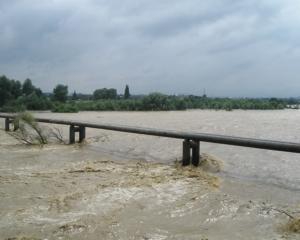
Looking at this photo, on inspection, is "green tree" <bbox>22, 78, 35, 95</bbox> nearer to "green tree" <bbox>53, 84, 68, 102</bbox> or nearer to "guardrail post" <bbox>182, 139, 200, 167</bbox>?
"green tree" <bbox>53, 84, 68, 102</bbox>

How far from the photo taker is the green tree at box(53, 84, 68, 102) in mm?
50938

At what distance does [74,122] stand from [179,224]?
8848 mm

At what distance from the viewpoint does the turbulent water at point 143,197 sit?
4.63 m

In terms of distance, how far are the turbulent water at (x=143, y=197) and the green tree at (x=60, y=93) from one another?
134 feet

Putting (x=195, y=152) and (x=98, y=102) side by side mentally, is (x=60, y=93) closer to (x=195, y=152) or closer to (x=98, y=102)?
(x=98, y=102)

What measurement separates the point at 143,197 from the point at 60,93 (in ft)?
154

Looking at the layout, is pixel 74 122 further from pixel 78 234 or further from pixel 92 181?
pixel 78 234

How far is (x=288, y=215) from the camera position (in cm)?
506

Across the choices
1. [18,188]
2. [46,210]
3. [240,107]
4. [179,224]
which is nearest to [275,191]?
[179,224]

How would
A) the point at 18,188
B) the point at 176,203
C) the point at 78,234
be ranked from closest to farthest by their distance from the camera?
the point at 78,234 < the point at 176,203 < the point at 18,188

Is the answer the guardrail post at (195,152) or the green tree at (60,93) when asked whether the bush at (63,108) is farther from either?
the guardrail post at (195,152)

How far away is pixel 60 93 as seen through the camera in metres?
51.5

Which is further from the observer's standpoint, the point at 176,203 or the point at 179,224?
the point at 176,203

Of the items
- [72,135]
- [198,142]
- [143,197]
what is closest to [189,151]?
[198,142]
